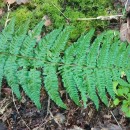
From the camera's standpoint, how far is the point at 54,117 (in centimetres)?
323

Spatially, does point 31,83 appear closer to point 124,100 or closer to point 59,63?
point 59,63

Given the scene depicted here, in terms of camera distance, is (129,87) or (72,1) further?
(72,1)

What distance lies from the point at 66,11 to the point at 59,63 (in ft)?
2.90

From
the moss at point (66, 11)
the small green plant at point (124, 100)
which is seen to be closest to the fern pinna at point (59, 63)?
the small green plant at point (124, 100)

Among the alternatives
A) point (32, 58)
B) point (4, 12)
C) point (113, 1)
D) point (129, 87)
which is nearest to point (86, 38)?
point (32, 58)

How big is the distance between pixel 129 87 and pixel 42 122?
3.23 ft

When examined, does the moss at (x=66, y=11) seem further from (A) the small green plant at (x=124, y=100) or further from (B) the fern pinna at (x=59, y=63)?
(A) the small green plant at (x=124, y=100)

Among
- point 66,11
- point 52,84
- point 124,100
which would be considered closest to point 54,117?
point 52,84

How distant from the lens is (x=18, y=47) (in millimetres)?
2842

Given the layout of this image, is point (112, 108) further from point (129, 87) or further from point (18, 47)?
point (18, 47)

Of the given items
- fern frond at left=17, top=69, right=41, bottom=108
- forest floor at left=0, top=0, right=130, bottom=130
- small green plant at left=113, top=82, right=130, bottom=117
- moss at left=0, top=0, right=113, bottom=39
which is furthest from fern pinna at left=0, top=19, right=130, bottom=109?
moss at left=0, top=0, right=113, bottom=39

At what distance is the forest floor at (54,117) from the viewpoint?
3.21 m

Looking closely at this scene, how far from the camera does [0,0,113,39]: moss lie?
3459mm

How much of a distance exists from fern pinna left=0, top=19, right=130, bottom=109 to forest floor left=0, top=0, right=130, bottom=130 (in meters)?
0.45
